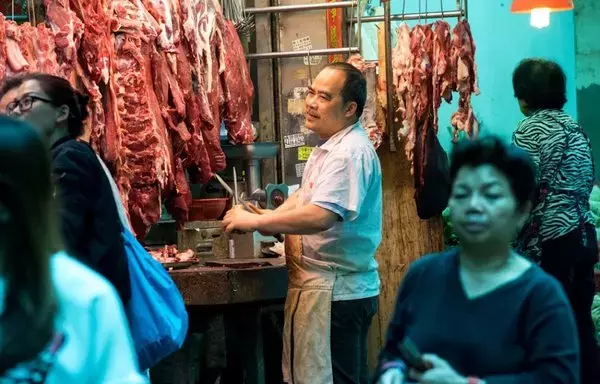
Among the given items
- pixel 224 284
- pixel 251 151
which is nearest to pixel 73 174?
pixel 224 284

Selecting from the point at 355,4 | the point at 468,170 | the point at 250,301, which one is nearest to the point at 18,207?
the point at 468,170

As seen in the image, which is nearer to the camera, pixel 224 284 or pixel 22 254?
pixel 22 254

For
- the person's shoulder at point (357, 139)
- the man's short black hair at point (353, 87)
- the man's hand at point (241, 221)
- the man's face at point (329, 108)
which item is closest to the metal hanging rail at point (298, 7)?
the man's short black hair at point (353, 87)

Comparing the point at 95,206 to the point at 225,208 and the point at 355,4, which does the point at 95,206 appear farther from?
the point at 355,4

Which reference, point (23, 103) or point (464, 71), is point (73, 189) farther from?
point (464, 71)

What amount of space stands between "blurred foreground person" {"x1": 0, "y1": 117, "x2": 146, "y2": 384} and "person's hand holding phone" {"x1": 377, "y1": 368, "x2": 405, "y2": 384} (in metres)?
1.05

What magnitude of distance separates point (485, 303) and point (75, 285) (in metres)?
1.22

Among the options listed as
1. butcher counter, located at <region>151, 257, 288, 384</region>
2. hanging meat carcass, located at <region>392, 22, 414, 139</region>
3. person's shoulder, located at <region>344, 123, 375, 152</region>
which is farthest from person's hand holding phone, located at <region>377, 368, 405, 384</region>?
hanging meat carcass, located at <region>392, 22, 414, 139</region>

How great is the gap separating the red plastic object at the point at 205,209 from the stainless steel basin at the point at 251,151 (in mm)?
691

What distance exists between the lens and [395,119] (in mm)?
9102

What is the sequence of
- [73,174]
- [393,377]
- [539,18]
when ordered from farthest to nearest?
[539,18] < [73,174] < [393,377]

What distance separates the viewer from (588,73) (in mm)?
12141

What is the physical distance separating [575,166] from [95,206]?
360cm

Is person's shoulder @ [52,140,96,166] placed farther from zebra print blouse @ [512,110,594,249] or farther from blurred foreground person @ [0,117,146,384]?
zebra print blouse @ [512,110,594,249]
